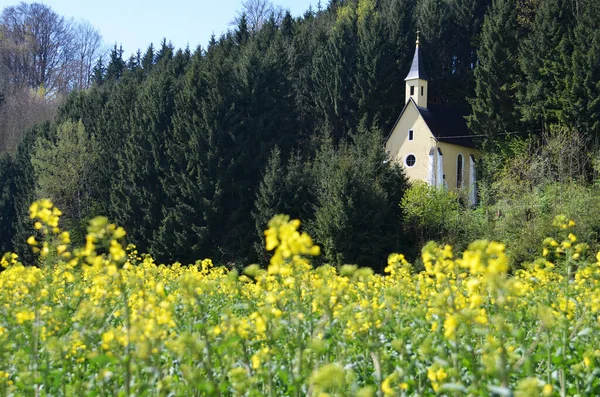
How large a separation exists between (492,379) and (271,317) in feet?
5.53

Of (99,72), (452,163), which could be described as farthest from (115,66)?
(452,163)

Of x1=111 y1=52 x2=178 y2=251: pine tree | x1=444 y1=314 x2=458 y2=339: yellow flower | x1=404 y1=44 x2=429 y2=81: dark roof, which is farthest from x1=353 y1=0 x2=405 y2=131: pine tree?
x1=444 y1=314 x2=458 y2=339: yellow flower

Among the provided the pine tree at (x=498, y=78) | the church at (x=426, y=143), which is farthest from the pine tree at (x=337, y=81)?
the pine tree at (x=498, y=78)

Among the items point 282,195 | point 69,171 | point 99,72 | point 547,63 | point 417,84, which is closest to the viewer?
point 282,195

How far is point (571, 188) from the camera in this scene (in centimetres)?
2808

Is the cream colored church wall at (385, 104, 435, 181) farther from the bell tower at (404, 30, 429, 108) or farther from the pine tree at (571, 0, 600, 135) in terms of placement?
the pine tree at (571, 0, 600, 135)

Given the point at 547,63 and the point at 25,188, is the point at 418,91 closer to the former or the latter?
the point at 547,63

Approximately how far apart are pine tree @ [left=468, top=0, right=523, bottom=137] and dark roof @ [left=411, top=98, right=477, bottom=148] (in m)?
2.94

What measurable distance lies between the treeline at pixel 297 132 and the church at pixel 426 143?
176cm

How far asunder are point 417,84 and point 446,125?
10.2 feet

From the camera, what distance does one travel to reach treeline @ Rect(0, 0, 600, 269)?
31.7 m

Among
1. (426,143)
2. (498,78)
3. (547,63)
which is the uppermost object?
(547,63)

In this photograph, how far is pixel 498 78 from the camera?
3828cm

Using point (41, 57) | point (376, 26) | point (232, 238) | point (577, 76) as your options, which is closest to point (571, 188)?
point (577, 76)
